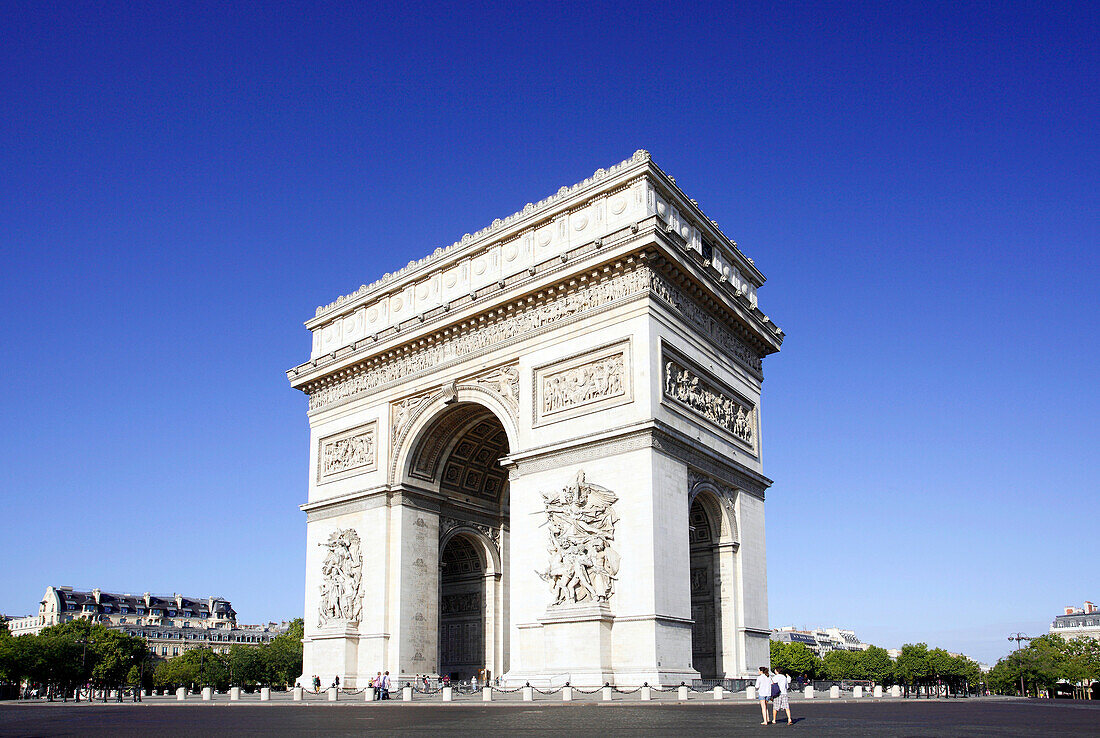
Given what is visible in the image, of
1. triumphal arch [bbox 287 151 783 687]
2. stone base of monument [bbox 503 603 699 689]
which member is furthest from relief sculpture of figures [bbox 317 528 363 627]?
stone base of monument [bbox 503 603 699 689]

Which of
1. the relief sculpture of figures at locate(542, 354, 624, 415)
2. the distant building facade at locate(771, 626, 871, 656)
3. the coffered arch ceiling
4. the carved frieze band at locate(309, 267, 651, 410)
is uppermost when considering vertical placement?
the carved frieze band at locate(309, 267, 651, 410)

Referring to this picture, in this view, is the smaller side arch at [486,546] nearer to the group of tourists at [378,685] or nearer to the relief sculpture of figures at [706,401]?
the group of tourists at [378,685]

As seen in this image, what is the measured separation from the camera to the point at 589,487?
84.0 feet

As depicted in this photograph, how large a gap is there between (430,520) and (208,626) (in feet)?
358

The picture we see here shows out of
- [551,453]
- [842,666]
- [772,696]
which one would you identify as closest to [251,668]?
[551,453]

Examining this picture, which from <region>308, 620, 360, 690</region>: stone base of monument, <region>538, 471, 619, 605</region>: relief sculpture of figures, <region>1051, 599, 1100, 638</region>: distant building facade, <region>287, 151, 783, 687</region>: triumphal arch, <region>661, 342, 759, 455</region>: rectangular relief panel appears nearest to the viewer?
<region>538, 471, 619, 605</region>: relief sculpture of figures

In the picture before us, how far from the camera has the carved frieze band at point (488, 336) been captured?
1048 inches

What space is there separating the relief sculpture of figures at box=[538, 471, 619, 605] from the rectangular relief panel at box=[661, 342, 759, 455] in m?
3.40

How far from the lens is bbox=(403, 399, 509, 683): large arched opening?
31719 mm

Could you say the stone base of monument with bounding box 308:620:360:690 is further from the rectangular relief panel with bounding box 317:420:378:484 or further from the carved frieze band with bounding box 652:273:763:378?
the carved frieze band with bounding box 652:273:763:378

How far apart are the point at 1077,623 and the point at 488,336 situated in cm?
15928

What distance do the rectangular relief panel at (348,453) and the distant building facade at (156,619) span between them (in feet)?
275

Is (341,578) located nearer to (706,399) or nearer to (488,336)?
(488,336)

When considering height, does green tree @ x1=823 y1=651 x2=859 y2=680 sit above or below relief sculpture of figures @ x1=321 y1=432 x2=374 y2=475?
below
